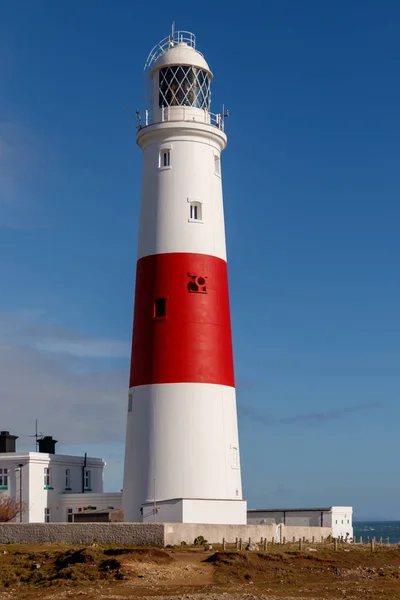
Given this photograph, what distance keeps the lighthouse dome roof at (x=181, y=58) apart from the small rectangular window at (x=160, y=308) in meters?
9.28

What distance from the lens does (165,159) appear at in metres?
42.6

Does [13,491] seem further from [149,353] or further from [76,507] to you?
[149,353]

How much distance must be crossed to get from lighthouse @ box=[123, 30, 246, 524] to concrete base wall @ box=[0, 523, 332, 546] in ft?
4.12

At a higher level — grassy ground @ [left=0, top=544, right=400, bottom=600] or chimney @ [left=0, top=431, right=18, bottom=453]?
chimney @ [left=0, top=431, right=18, bottom=453]

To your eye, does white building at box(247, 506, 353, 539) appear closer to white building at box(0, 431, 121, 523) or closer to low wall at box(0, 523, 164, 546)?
white building at box(0, 431, 121, 523)

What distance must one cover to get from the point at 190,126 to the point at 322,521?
18519 mm

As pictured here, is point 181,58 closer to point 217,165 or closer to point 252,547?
point 217,165

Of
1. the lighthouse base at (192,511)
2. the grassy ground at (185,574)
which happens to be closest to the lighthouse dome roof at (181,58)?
Result: the lighthouse base at (192,511)

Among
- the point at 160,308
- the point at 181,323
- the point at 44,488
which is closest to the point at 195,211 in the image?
the point at 160,308

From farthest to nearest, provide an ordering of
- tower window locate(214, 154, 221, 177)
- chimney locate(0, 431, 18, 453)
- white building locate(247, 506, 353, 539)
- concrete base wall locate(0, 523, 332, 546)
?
chimney locate(0, 431, 18, 453) → white building locate(247, 506, 353, 539) → tower window locate(214, 154, 221, 177) → concrete base wall locate(0, 523, 332, 546)

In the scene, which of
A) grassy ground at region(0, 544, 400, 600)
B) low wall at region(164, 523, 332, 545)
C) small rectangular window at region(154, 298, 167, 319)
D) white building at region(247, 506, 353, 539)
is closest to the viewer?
grassy ground at region(0, 544, 400, 600)

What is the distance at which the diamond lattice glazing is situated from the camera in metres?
43.1

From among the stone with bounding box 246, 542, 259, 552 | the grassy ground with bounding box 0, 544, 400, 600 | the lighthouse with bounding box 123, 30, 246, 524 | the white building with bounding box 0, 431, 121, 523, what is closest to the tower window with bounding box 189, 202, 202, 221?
the lighthouse with bounding box 123, 30, 246, 524

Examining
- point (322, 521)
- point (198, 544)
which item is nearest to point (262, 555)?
point (198, 544)
